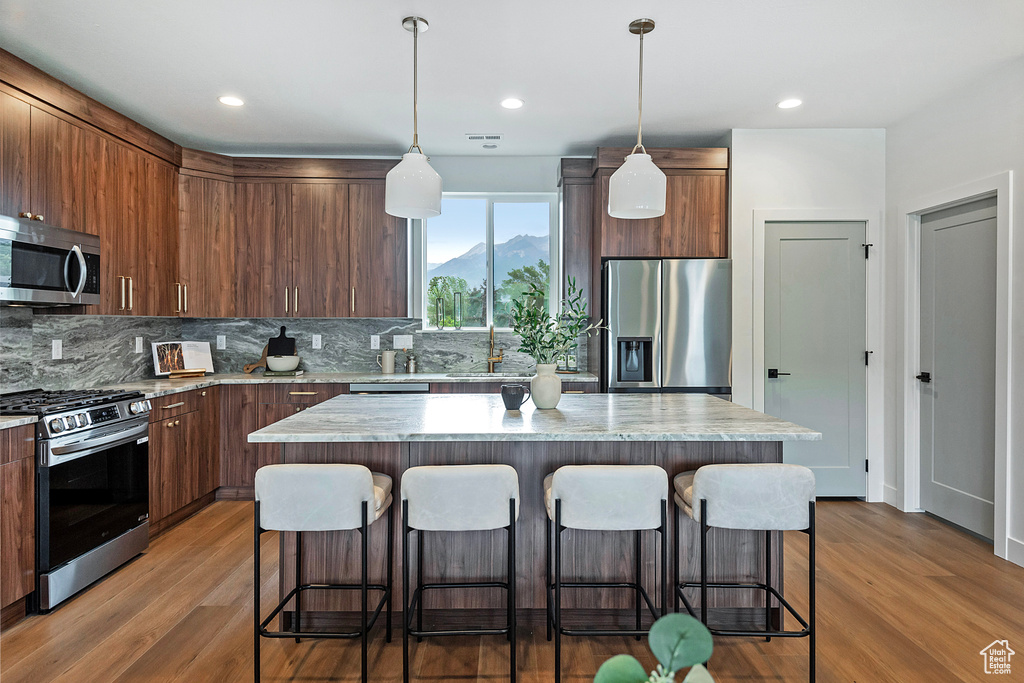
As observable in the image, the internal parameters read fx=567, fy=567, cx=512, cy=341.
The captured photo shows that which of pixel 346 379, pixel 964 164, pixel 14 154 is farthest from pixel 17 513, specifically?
pixel 964 164

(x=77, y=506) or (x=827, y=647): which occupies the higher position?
(x=77, y=506)

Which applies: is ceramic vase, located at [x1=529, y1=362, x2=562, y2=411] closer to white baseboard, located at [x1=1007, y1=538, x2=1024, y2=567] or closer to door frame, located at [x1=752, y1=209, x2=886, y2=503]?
door frame, located at [x1=752, y1=209, x2=886, y2=503]

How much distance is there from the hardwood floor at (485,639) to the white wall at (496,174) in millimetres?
3266

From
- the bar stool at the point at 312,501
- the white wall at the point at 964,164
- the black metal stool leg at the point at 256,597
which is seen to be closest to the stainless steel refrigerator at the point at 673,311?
the white wall at the point at 964,164

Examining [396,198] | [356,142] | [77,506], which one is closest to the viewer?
[396,198]

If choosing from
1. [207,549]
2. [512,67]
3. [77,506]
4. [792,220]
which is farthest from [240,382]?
[792,220]

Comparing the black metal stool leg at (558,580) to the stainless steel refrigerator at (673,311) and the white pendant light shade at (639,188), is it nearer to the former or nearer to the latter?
the white pendant light shade at (639,188)

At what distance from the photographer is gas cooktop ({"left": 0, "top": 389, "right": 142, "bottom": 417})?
2527mm

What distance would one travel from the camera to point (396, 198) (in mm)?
2418

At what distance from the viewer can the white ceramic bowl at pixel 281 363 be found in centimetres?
456

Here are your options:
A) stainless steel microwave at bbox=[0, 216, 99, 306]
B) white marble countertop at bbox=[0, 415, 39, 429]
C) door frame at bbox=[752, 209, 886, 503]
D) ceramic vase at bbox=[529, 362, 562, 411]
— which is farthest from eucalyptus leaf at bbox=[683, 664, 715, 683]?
door frame at bbox=[752, 209, 886, 503]

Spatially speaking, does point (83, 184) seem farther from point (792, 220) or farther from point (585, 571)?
point (792, 220)

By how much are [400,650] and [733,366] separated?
301 cm

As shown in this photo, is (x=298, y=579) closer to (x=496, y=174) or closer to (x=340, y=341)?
(x=340, y=341)
